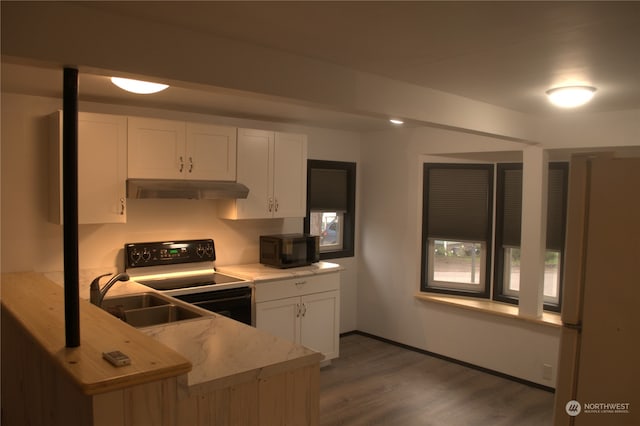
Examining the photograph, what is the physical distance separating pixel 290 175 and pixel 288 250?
2.31ft

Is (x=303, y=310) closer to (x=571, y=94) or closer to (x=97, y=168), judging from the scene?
(x=97, y=168)

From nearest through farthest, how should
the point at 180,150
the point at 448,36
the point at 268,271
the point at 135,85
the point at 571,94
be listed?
1. the point at 448,36
2. the point at 135,85
3. the point at 571,94
4. the point at 180,150
5. the point at 268,271

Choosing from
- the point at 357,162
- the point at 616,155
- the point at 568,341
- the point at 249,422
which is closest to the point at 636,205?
the point at 616,155

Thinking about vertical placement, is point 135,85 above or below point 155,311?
above

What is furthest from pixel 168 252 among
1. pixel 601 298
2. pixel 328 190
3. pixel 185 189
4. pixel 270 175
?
pixel 601 298

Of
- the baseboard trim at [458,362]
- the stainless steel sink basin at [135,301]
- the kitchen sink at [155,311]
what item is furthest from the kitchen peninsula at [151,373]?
the baseboard trim at [458,362]

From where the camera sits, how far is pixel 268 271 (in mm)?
4242

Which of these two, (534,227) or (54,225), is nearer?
(54,225)

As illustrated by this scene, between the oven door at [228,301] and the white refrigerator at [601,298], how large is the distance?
99.3 inches

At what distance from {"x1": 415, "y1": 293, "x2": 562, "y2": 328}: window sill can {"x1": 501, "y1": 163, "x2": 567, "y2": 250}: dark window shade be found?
62 centimetres

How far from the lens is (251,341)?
227 cm

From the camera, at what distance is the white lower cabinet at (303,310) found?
405 cm

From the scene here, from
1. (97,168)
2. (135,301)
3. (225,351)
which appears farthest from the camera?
(97,168)

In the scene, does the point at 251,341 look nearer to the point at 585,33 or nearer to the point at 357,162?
the point at 585,33
